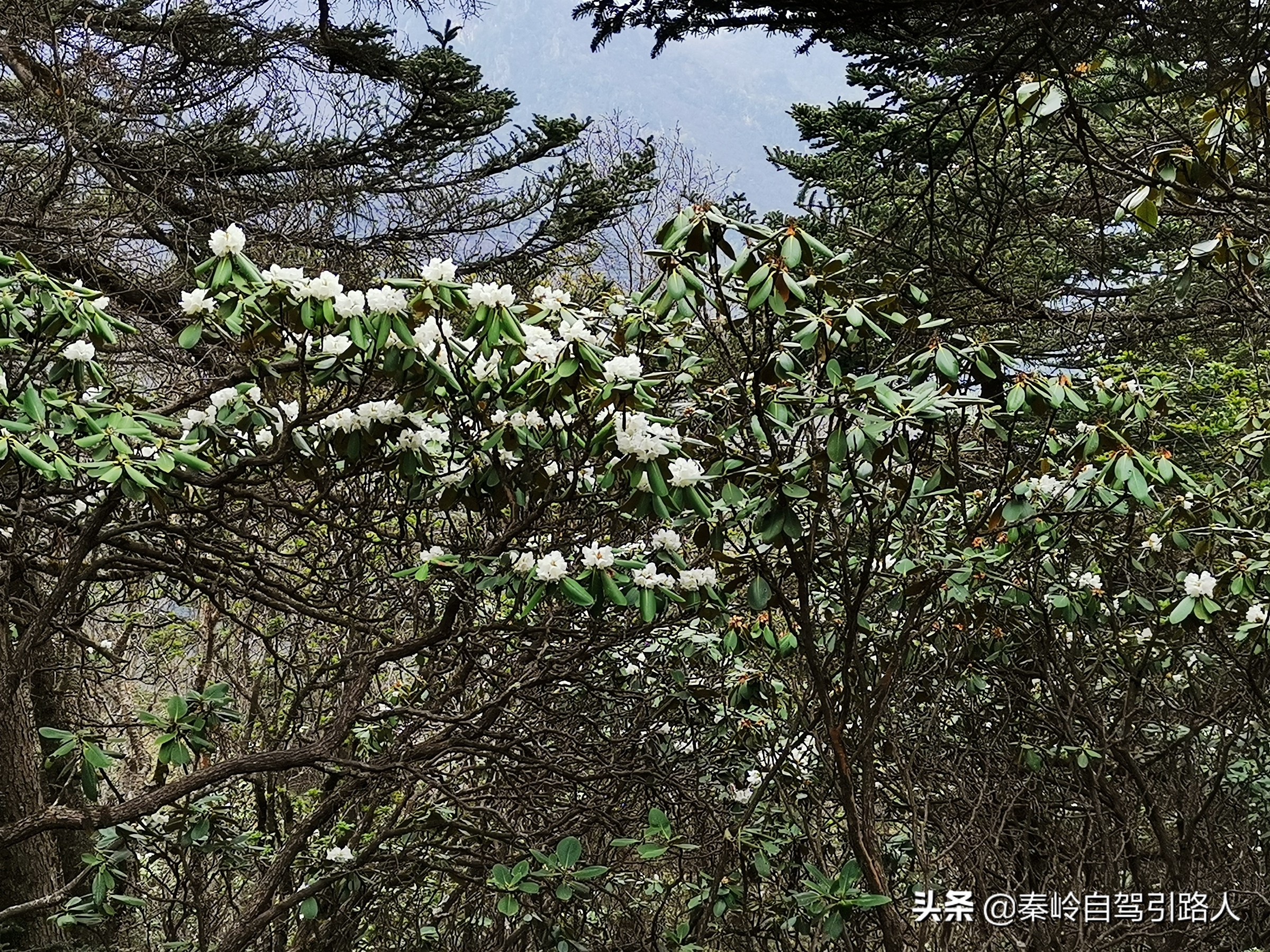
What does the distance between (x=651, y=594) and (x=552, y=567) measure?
214mm

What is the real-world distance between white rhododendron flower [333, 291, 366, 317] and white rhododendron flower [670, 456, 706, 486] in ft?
2.31

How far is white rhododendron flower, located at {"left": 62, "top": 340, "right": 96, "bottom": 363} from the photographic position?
87.0 inches

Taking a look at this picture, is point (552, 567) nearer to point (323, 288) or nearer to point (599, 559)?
point (599, 559)

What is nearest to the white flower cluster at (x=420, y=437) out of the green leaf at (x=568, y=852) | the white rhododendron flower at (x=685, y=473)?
the white rhododendron flower at (x=685, y=473)

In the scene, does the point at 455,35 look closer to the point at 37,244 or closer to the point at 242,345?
the point at 37,244

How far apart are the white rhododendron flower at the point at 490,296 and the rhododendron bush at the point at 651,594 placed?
0.01m

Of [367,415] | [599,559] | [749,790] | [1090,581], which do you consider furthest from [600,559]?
[1090,581]

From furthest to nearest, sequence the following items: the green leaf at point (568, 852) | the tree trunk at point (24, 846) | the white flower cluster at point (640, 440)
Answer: the tree trunk at point (24, 846) → the green leaf at point (568, 852) → the white flower cluster at point (640, 440)

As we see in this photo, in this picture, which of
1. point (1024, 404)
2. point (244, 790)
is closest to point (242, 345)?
point (1024, 404)

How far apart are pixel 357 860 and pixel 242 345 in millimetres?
1545

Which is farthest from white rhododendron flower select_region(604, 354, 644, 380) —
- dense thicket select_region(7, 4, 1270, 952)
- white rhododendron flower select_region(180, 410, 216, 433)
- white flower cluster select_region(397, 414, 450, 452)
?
white rhododendron flower select_region(180, 410, 216, 433)

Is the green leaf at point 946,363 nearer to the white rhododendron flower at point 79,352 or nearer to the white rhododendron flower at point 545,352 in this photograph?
the white rhododendron flower at point 545,352

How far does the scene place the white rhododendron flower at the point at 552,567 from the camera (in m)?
2.11

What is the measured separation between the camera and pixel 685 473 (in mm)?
2023
